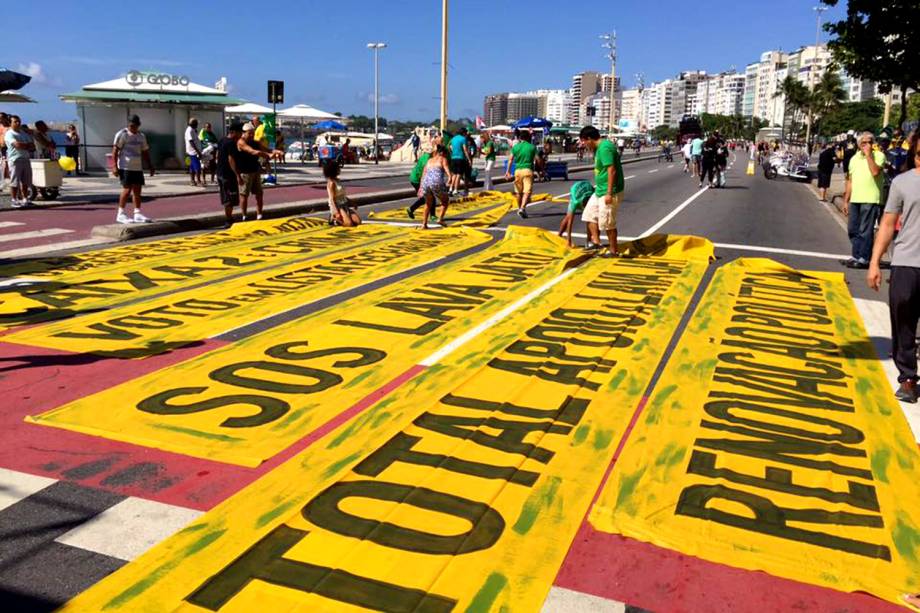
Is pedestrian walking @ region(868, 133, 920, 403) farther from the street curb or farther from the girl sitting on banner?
the street curb

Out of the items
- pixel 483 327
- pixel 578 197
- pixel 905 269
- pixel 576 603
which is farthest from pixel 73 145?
pixel 576 603

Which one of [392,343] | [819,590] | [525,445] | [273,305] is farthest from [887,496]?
[273,305]

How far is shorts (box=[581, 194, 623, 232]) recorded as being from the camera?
35.1 ft

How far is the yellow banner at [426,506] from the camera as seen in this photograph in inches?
116

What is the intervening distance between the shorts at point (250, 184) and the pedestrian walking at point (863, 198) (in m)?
10.1

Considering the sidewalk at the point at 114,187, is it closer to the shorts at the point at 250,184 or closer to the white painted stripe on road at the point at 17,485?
the shorts at the point at 250,184

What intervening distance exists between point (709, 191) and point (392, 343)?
21.2 m

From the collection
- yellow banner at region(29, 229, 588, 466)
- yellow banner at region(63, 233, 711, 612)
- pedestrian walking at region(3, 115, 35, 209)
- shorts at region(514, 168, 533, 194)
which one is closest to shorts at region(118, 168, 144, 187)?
pedestrian walking at region(3, 115, 35, 209)

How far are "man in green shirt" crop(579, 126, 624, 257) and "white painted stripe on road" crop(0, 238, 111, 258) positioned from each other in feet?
25.6

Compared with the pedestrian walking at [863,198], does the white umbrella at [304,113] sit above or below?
above

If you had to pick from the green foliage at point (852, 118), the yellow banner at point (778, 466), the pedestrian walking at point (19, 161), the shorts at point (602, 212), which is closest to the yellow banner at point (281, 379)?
the yellow banner at point (778, 466)

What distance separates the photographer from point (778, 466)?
13.8ft

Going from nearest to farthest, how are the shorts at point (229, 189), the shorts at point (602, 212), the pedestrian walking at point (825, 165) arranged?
the shorts at point (602, 212), the shorts at point (229, 189), the pedestrian walking at point (825, 165)

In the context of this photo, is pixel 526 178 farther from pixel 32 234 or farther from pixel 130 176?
pixel 32 234
